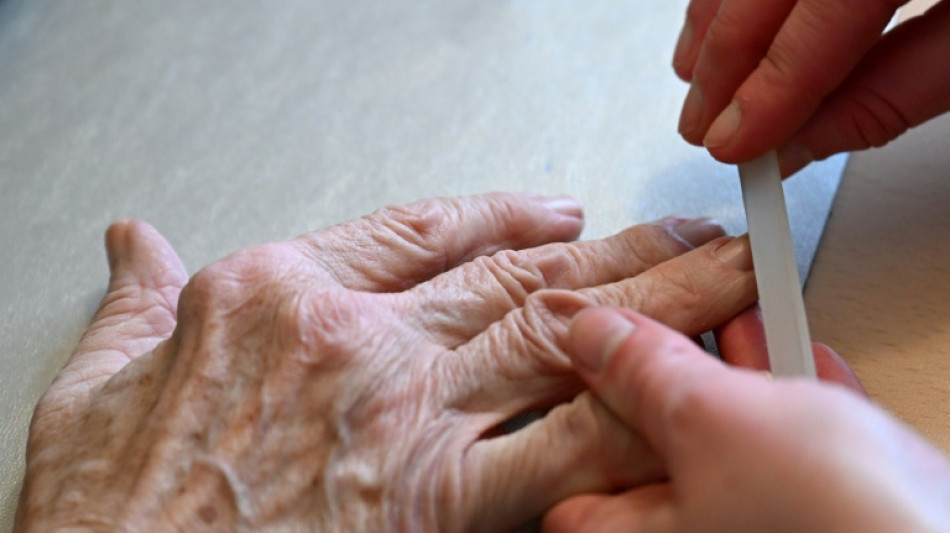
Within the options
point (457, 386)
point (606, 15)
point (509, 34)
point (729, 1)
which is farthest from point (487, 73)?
point (457, 386)

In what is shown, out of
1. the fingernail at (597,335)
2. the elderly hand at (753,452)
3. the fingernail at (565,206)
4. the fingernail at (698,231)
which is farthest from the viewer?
the fingernail at (565,206)

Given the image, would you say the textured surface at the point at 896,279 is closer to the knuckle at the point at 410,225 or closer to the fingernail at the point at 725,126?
the fingernail at the point at 725,126

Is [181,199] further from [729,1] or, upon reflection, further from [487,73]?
[729,1]

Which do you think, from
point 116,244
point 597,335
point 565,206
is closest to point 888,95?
point 565,206

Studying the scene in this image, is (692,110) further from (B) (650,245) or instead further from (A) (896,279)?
(A) (896,279)

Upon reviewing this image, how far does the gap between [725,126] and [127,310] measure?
0.66m

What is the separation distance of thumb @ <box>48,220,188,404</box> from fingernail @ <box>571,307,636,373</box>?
1.53 feet

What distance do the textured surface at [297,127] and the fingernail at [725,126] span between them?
7.3 inches

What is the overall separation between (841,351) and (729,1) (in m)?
0.37

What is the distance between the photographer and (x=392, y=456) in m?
0.61

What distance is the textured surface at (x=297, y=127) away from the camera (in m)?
0.97

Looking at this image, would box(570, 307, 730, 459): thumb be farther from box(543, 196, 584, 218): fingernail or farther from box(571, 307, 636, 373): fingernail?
box(543, 196, 584, 218): fingernail

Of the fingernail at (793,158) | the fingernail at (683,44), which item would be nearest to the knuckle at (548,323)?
the fingernail at (793,158)

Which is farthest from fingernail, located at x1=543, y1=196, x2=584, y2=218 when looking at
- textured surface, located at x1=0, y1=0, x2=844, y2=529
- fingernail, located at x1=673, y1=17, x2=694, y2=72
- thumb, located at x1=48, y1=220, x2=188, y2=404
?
thumb, located at x1=48, y1=220, x2=188, y2=404
